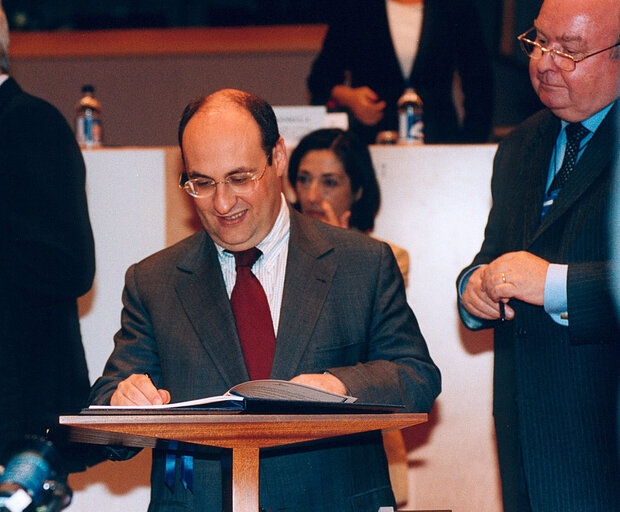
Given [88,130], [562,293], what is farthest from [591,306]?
[88,130]

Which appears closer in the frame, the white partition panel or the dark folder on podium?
the dark folder on podium

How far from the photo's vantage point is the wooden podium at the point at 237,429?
4.42 feet

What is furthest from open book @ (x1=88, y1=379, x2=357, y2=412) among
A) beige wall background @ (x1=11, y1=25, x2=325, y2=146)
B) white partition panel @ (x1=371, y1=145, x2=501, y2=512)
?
beige wall background @ (x1=11, y1=25, x2=325, y2=146)

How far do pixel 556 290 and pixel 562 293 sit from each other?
0.05 ft

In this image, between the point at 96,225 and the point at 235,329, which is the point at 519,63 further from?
the point at 235,329

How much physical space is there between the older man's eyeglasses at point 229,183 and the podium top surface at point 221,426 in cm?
75

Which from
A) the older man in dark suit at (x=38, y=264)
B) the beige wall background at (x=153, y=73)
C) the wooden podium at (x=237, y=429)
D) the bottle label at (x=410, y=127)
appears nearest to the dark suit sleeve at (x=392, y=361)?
the wooden podium at (x=237, y=429)

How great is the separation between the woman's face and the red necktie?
4.30ft

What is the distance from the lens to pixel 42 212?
95.2 inches

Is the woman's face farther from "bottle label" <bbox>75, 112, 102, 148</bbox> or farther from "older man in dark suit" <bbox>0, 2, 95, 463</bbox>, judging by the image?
"older man in dark suit" <bbox>0, 2, 95, 463</bbox>

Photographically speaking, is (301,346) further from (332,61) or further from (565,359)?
(332,61)

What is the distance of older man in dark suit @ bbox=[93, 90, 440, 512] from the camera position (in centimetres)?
198

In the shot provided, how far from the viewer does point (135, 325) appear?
2184 millimetres

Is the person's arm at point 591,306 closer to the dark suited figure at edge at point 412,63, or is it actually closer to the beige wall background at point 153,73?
the dark suited figure at edge at point 412,63
